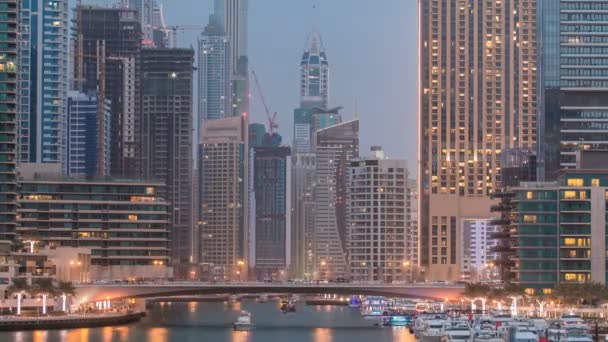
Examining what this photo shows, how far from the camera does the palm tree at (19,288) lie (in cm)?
18838

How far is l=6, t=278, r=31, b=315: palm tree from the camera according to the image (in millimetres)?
188375

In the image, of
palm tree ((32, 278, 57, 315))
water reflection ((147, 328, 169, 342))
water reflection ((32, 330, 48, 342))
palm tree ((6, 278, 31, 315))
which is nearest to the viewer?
water reflection ((32, 330, 48, 342))

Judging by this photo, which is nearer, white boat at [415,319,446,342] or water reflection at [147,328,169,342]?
white boat at [415,319,446,342]

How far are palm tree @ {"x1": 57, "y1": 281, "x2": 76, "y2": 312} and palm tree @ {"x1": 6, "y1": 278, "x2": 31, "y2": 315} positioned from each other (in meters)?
4.11

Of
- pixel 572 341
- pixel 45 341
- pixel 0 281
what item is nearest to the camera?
pixel 572 341

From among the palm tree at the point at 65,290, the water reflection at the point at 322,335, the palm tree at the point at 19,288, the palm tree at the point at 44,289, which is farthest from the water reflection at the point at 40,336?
the water reflection at the point at 322,335

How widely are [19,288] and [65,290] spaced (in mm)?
6216

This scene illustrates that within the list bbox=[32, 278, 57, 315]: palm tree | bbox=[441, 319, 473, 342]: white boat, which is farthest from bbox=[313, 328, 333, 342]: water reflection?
bbox=[32, 278, 57, 315]: palm tree

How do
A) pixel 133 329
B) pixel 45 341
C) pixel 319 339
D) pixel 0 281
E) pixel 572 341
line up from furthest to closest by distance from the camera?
pixel 0 281 → pixel 133 329 → pixel 319 339 → pixel 45 341 → pixel 572 341

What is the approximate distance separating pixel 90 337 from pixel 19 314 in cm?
2689

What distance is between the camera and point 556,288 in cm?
19438

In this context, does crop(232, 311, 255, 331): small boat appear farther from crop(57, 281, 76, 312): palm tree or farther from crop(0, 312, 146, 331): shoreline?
crop(57, 281, 76, 312): palm tree

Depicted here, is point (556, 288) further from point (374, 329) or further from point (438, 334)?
point (438, 334)

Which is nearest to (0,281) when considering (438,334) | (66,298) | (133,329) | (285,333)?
(66,298)
